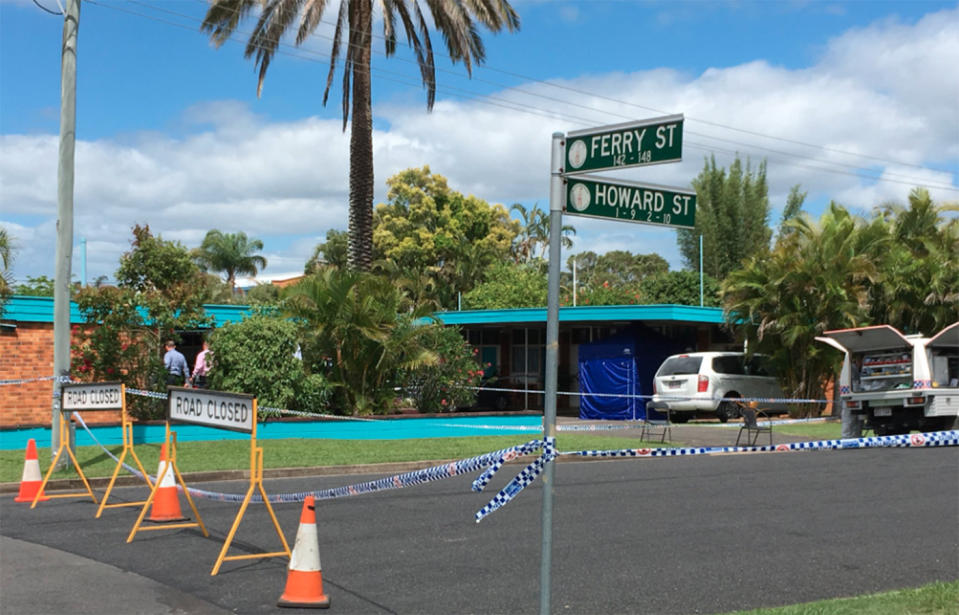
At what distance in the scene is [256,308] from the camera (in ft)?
71.1

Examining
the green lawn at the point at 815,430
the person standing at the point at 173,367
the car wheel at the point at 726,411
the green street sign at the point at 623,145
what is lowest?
the green lawn at the point at 815,430

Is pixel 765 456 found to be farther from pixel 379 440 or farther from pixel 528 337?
pixel 528 337

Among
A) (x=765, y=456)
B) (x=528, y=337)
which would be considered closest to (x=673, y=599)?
(x=765, y=456)

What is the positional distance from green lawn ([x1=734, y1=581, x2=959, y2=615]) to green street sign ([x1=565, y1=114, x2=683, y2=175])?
295 centimetres

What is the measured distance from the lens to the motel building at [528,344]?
67.3ft

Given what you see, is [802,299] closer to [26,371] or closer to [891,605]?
[26,371]

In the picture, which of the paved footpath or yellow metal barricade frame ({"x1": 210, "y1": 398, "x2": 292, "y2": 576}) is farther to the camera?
yellow metal barricade frame ({"x1": 210, "y1": 398, "x2": 292, "y2": 576})

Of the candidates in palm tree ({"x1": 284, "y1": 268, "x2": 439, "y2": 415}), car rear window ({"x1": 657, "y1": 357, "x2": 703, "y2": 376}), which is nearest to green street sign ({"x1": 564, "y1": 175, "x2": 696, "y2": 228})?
palm tree ({"x1": 284, "y1": 268, "x2": 439, "y2": 415})

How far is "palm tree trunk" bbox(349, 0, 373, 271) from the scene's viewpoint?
83.9ft

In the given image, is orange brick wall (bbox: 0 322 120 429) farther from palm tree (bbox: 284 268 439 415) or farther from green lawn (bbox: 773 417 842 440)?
green lawn (bbox: 773 417 842 440)

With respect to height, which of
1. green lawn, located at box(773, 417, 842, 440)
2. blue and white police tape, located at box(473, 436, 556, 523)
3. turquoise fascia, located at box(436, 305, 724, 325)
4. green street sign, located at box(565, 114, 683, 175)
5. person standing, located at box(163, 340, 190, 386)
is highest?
turquoise fascia, located at box(436, 305, 724, 325)

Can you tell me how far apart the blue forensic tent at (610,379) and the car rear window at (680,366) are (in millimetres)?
1735

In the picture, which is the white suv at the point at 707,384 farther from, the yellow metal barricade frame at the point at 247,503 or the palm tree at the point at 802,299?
the yellow metal barricade frame at the point at 247,503

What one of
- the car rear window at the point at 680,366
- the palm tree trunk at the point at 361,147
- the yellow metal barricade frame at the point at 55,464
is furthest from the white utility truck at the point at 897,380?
the yellow metal barricade frame at the point at 55,464
